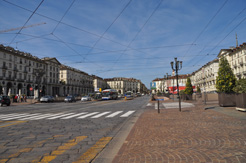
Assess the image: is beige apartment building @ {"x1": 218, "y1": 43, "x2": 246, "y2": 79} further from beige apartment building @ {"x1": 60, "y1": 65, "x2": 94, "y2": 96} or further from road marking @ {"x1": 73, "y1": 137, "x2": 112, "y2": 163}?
beige apartment building @ {"x1": 60, "y1": 65, "x2": 94, "y2": 96}

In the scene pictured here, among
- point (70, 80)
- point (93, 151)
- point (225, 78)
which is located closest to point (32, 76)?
point (70, 80)

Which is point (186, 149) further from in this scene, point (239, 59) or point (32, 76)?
point (32, 76)

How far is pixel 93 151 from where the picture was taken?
4141 millimetres

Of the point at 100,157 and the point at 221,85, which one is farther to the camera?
the point at 221,85

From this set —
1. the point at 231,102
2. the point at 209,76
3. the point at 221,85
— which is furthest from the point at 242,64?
the point at 231,102

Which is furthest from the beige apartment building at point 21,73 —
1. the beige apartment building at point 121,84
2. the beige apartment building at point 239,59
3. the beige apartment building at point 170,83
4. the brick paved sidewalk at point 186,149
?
the beige apartment building at point 121,84

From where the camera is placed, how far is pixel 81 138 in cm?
543

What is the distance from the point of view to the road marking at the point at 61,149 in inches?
145

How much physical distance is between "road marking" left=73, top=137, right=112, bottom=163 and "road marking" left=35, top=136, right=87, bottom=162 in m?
0.59

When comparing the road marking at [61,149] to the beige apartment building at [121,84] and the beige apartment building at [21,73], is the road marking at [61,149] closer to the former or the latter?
the beige apartment building at [21,73]

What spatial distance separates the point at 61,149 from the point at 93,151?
845mm

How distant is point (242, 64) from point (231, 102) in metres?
Answer: 40.2

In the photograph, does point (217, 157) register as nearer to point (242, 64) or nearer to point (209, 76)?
point (242, 64)

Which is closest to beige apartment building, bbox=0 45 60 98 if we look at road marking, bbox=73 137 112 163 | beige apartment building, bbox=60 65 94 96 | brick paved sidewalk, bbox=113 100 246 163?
beige apartment building, bbox=60 65 94 96
